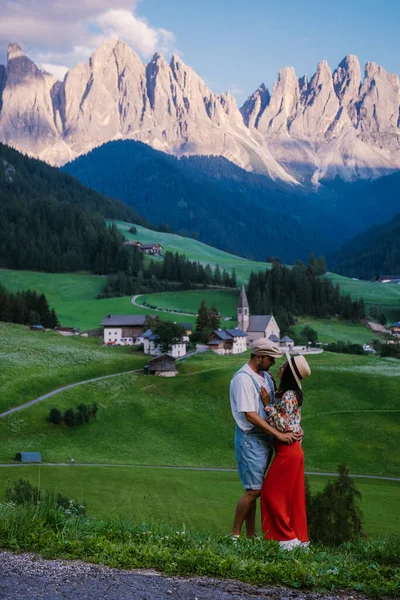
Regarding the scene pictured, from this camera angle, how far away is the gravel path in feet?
29.1

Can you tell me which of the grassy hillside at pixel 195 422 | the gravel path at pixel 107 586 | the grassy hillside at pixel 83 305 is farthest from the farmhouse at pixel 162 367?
the gravel path at pixel 107 586

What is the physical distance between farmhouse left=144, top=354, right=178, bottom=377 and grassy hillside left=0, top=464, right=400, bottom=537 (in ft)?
112

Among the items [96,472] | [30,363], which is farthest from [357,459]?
[30,363]

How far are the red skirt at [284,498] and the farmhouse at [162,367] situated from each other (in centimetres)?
8147

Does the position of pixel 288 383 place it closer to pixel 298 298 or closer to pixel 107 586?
pixel 107 586

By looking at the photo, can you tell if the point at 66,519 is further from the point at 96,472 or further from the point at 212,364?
the point at 212,364

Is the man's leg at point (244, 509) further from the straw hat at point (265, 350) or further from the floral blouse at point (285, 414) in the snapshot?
the straw hat at point (265, 350)

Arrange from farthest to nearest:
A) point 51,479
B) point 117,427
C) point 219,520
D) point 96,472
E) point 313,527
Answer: point 117,427
point 96,472
point 51,479
point 219,520
point 313,527

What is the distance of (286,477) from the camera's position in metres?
12.6

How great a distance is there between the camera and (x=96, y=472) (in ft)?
183

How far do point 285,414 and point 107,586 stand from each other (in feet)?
15.9

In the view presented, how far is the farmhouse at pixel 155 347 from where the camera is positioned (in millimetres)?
109250

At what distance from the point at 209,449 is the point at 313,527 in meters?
35.0

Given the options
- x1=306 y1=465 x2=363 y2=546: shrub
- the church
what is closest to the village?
the church
